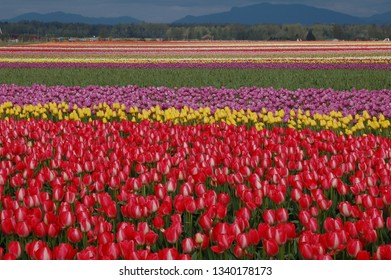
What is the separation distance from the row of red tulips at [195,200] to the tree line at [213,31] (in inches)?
3393

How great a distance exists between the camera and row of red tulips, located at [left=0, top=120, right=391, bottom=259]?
347 centimetres

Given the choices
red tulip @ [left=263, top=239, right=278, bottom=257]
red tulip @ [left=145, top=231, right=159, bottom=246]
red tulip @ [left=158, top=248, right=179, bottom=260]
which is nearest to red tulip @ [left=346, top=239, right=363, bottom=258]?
red tulip @ [left=263, top=239, right=278, bottom=257]

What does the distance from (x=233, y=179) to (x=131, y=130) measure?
3.57m

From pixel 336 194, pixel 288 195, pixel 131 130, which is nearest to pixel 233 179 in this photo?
pixel 288 195

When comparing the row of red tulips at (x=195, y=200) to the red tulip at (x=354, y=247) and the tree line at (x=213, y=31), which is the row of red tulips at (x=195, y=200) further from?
the tree line at (x=213, y=31)

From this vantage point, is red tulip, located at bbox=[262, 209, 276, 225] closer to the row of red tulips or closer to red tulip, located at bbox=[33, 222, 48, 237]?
the row of red tulips

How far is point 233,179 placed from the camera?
518 centimetres

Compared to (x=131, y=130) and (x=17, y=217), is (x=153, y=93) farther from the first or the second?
(x=17, y=217)

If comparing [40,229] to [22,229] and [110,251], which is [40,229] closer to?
[22,229]

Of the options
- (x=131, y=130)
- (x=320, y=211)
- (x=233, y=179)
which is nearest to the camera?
(x=320, y=211)

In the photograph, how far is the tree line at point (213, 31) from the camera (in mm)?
101012

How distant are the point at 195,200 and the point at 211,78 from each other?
20.0 metres

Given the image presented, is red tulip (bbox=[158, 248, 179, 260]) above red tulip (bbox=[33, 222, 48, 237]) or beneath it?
above

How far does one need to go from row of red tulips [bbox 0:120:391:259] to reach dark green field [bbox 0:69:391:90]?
43.4 ft
